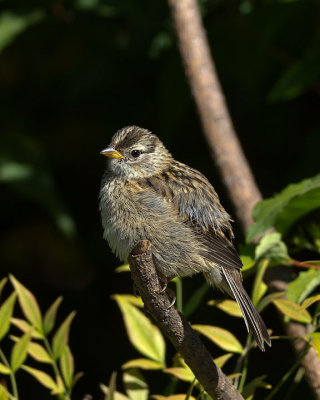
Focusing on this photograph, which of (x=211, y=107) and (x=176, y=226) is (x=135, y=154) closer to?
(x=211, y=107)

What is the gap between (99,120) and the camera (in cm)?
552

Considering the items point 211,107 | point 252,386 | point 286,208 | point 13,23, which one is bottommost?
point 252,386

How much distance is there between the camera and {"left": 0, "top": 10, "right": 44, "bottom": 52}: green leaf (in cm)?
490

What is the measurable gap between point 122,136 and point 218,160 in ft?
1.92

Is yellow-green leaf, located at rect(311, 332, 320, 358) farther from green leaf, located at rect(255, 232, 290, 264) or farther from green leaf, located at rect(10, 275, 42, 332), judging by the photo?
green leaf, located at rect(10, 275, 42, 332)

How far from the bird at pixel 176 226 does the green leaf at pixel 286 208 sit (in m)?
0.21

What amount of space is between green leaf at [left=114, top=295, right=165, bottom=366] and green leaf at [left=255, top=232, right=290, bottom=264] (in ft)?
1.92

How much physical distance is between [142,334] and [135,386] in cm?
25

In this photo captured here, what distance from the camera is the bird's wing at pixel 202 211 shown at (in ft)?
11.9

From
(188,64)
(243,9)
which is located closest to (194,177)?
(188,64)

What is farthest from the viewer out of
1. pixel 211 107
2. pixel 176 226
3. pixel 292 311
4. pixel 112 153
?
pixel 211 107

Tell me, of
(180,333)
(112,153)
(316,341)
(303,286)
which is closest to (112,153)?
(112,153)

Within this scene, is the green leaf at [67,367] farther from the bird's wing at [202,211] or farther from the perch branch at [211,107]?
the perch branch at [211,107]

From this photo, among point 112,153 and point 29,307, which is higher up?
point 112,153
